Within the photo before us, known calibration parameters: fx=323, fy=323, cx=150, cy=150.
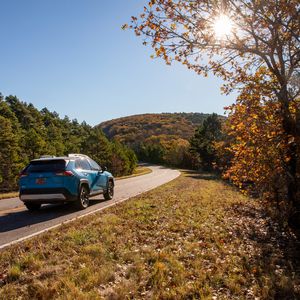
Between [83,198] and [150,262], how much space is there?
20.1 feet

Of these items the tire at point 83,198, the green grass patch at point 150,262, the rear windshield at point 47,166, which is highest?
the rear windshield at point 47,166

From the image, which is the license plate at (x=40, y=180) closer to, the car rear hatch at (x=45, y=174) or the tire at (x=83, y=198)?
the car rear hatch at (x=45, y=174)

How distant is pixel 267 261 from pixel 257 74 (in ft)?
17.0

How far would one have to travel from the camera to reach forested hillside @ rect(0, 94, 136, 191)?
38.5 metres

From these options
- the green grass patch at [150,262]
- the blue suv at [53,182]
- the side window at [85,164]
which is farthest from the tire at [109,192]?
the green grass patch at [150,262]

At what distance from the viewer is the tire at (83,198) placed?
11.2 m

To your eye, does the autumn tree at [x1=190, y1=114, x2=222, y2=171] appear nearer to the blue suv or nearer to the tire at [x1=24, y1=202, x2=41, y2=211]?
the blue suv

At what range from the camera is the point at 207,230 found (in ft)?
28.4

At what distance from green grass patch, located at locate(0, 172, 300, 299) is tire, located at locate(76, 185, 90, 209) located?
1.85 metres

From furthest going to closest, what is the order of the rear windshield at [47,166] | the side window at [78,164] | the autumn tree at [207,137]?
the autumn tree at [207,137] → the side window at [78,164] → the rear windshield at [47,166]

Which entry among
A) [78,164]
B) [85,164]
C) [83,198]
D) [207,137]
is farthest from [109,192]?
[207,137]

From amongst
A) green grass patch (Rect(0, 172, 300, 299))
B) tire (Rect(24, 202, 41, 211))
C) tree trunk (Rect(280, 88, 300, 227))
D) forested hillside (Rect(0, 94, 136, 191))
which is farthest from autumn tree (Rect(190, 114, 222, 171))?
green grass patch (Rect(0, 172, 300, 299))

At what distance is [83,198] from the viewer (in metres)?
11.5

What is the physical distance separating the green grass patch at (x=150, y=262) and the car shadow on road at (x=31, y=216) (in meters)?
1.45
